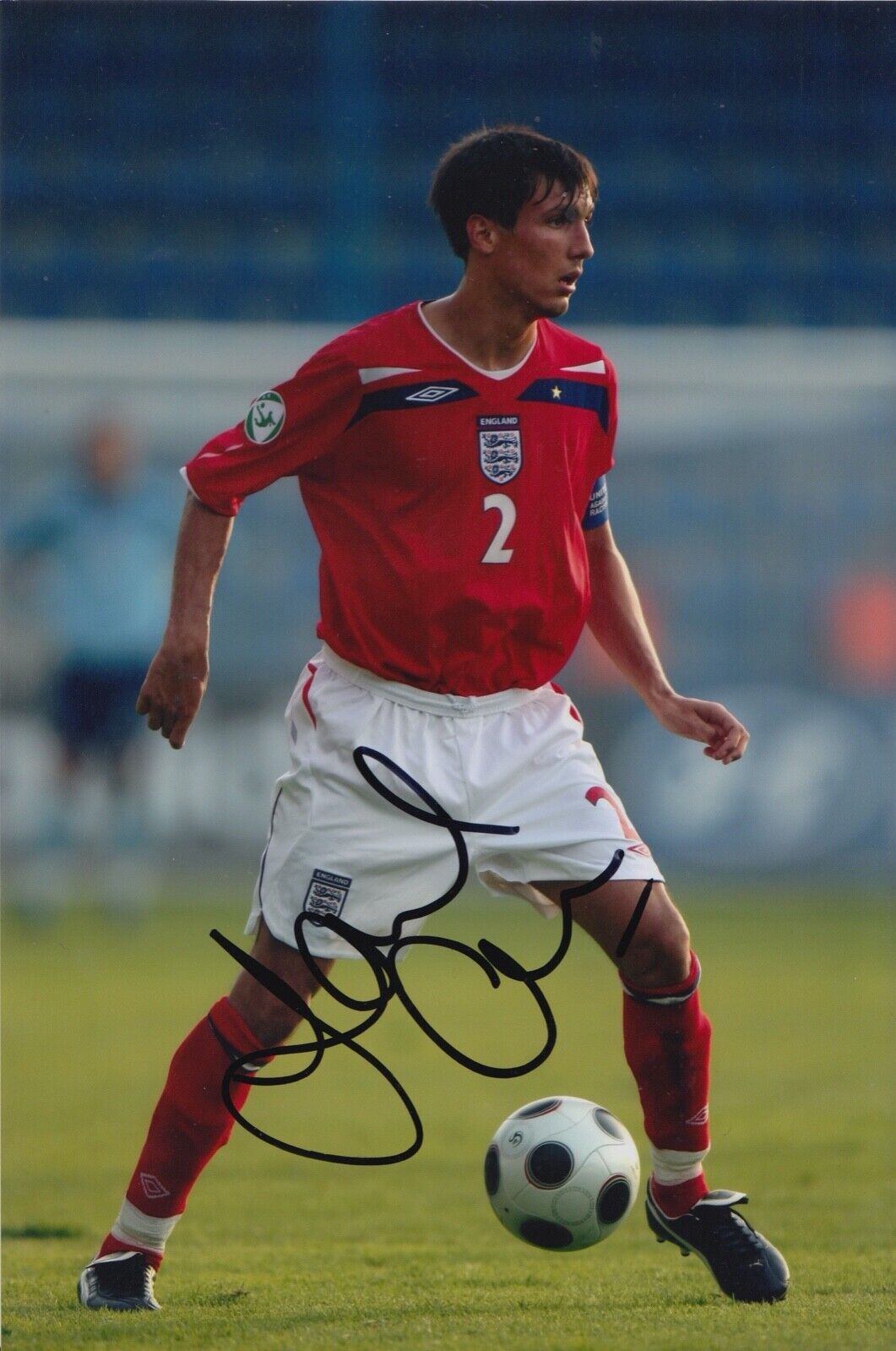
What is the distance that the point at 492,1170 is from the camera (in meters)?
3.04

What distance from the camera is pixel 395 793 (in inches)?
112

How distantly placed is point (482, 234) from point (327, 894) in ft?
3.57

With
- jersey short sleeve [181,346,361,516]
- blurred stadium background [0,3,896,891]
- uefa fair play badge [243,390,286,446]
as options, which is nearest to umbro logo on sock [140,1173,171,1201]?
jersey short sleeve [181,346,361,516]

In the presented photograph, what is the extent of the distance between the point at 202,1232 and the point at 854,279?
26.0ft

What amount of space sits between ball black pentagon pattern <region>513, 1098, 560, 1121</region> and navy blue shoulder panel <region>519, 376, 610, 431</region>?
3.82 feet

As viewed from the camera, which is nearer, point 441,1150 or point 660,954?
point 660,954

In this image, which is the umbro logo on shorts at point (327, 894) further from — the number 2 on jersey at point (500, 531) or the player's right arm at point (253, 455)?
the number 2 on jersey at point (500, 531)

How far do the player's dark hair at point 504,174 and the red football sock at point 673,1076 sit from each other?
4.11ft

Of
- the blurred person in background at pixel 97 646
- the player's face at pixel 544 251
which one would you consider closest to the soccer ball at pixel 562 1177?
the player's face at pixel 544 251

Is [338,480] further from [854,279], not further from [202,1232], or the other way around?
[854,279]

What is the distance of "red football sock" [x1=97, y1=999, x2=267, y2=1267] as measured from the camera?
2.90 metres

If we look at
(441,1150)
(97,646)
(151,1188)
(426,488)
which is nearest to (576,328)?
(97,646)

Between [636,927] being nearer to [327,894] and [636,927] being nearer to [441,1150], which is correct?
[327,894]

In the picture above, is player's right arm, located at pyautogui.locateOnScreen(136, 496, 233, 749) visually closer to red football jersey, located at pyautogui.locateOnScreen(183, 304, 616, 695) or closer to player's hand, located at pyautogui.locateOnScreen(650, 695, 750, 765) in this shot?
red football jersey, located at pyautogui.locateOnScreen(183, 304, 616, 695)
